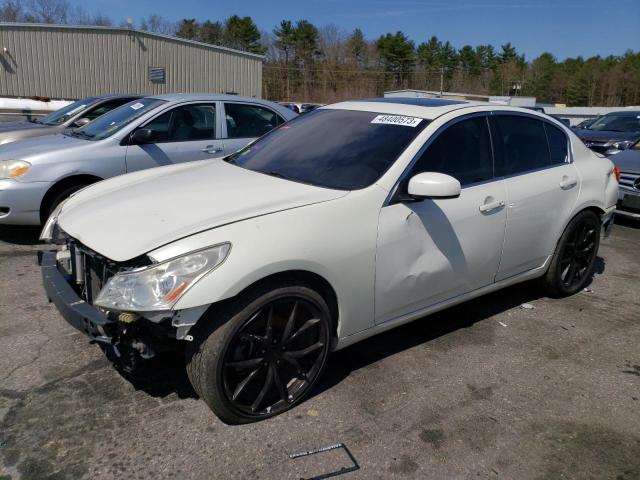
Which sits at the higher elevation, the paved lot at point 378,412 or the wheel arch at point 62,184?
the wheel arch at point 62,184

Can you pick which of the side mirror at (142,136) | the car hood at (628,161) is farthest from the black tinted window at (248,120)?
the car hood at (628,161)

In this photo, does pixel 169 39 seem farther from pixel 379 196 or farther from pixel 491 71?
pixel 491 71

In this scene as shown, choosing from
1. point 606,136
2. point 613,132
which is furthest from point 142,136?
point 613,132

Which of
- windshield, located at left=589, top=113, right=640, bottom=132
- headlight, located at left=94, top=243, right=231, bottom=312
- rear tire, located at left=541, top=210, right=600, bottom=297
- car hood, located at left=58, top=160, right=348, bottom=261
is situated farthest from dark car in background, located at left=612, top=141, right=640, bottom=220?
headlight, located at left=94, top=243, right=231, bottom=312

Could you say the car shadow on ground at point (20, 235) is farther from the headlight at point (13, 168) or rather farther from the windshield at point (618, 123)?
the windshield at point (618, 123)

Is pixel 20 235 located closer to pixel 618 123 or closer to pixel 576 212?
pixel 576 212

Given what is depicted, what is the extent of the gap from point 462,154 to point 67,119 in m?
7.53

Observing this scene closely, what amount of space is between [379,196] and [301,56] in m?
76.4

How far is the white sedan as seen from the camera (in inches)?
99.3

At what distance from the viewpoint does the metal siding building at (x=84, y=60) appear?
30.0 meters

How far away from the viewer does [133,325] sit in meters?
2.51

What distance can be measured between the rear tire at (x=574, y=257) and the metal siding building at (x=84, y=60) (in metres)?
31.1

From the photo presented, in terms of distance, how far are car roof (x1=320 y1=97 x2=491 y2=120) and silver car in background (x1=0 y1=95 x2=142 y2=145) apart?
564 cm

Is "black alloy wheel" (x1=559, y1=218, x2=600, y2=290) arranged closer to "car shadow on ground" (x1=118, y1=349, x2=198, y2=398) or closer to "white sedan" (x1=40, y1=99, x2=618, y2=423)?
"white sedan" (x1=40, y1=99, x2=618, y2=423)
